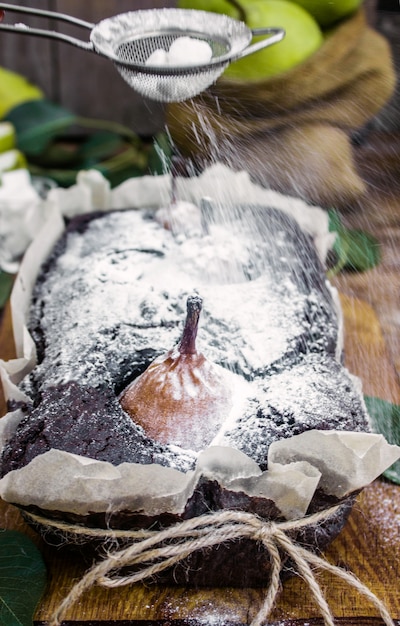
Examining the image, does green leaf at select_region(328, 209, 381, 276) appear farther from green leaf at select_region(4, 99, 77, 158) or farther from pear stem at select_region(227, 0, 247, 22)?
green leaf at select_region(4, 99, 77, 158)

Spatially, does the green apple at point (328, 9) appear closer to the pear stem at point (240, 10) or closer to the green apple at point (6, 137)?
the pear stem at point (240, 10)

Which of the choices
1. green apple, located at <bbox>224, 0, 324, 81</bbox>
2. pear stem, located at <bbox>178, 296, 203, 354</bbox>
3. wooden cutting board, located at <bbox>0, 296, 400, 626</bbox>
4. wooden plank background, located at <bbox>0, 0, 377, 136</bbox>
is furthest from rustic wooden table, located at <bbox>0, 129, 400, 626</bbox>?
wooden plank background, located at <bbox>0, 0, 377, 136</bbox>

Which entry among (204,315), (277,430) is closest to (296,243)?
(204,315)

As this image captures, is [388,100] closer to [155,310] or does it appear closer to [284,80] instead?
[284,80]

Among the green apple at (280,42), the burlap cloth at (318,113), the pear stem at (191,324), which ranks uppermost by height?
the green apple at (280,42)

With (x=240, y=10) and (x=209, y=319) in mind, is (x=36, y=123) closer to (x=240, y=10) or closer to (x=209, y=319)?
(x=240, y=10)

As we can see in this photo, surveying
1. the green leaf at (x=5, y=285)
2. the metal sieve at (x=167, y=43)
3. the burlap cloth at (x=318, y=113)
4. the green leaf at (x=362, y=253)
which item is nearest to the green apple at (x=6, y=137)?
the green leaf at (x=5, y=285)
